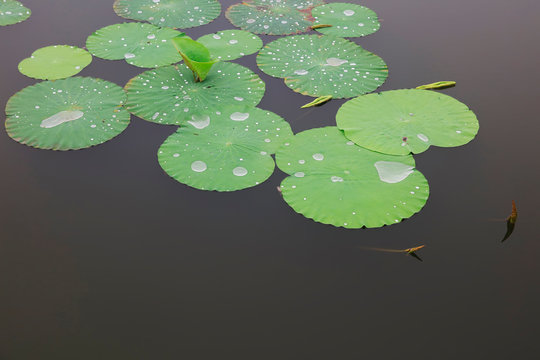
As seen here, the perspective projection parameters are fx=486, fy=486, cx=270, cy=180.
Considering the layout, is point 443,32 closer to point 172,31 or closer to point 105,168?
point 172,31

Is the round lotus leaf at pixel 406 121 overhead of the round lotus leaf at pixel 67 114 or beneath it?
overhead

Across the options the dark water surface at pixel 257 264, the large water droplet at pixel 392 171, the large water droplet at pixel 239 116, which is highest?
the large water droplet at pixel 239 116

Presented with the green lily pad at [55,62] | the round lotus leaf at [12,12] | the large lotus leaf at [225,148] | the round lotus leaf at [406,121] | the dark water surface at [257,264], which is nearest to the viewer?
the dark water surface at [257,264]

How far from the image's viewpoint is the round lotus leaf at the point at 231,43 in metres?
3.12

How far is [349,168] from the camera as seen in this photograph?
2.34 metres

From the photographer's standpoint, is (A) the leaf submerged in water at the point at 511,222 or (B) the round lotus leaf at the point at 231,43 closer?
(A) the leaf submerged in water at the point at 511,222

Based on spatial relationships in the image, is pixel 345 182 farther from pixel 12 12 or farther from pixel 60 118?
pixel 12 12

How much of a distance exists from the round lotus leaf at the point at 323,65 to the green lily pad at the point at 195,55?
0.37 metres

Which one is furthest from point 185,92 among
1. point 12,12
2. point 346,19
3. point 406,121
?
point 12,12

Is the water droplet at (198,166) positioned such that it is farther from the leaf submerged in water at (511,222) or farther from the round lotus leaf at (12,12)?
the round lotus leaf at (12,12)

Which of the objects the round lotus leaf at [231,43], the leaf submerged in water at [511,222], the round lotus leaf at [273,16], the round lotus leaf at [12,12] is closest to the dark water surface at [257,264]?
the leaf submerged in water at [511,222]

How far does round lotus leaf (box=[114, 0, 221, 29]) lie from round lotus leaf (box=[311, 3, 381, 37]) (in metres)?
0.77

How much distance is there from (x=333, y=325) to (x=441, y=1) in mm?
2996

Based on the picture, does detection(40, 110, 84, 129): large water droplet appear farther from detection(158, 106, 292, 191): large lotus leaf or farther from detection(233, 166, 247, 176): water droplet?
detection(233, 166, 247, 176): water droplet
